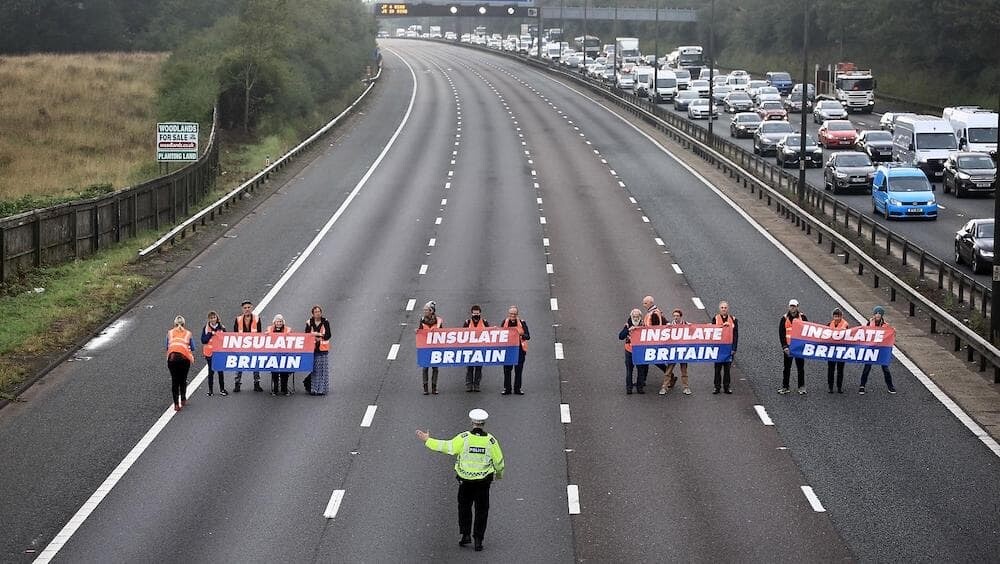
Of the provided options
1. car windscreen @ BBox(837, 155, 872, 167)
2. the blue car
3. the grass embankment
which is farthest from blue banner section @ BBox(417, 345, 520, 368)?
car windscreen @ BBox(837, 155, 872, 167)

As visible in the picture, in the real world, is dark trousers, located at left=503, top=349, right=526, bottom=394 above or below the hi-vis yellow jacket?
below

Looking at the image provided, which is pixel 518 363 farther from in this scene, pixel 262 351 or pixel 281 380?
pixel 262 351

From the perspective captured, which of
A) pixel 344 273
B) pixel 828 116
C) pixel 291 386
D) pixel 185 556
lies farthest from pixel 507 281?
pixel 828 116

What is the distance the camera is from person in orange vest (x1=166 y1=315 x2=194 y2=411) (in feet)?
82.1

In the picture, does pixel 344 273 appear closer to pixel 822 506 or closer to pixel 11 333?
pixel 11 333

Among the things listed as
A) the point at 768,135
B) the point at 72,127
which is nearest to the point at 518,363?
the point at 768,135

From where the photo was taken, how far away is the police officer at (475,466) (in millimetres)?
17641

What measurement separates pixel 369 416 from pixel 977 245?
67.7 feet

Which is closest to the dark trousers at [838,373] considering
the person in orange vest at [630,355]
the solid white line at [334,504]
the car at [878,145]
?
the person in orange vest at [630,355]

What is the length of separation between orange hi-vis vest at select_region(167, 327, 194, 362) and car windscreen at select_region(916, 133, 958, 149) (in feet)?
146

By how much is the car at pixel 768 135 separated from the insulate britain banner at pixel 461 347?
4686cm

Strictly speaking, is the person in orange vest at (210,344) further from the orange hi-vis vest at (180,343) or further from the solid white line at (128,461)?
the orange hi-vis vest at (180,343)

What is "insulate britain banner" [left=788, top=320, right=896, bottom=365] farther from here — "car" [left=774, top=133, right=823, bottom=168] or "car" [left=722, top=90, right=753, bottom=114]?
"car" [left=722, top=90, right=753, bottom=114]

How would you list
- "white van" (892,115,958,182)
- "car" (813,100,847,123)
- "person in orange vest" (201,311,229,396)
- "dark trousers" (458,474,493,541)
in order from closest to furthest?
"dark trousers" (458,474,493,541) < "person in orange vest" (201,311,229,396) < "white van" (892,115,958,182) < "car" (813,100,847,123)
